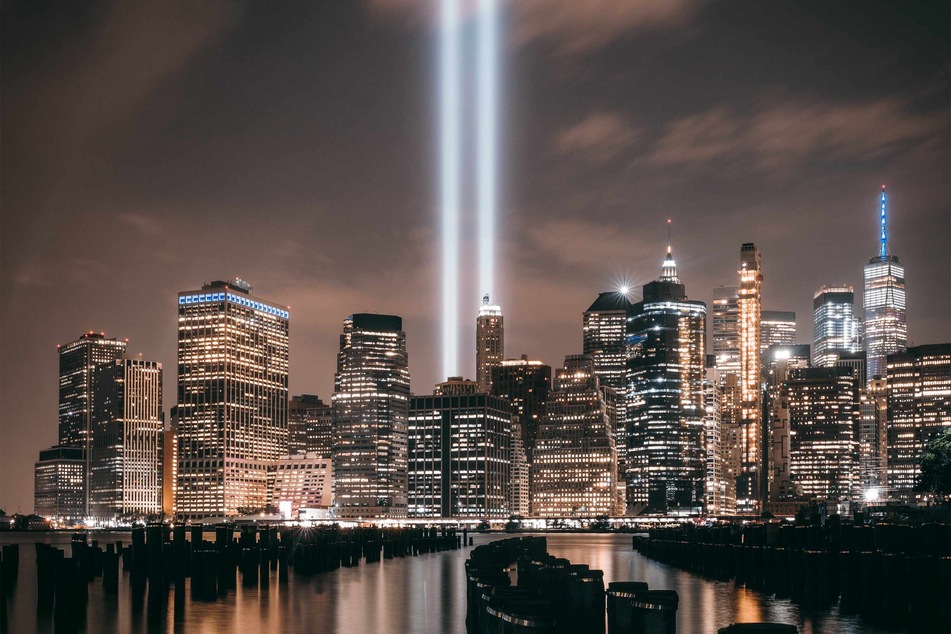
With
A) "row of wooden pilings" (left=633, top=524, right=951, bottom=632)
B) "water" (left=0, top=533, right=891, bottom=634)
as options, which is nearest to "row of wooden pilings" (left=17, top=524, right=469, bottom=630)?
"water" (left=0, top=533, right=891, bottom=634)

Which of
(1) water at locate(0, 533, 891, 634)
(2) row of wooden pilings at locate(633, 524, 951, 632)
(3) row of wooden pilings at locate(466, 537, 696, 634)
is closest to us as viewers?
(3) row of wooden pilings at locate(466, 537, 696, 634)

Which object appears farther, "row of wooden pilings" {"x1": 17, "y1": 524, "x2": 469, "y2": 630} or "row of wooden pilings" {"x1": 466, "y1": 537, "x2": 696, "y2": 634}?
"row of wooden pilings" {"x1": 17, "y1": 524, "x2": 469, "y2": 630}

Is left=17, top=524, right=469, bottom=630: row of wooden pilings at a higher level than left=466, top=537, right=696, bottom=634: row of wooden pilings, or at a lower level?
lower

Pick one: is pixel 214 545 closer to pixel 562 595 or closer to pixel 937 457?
pixel 562 595

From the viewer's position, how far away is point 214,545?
98.8 metres

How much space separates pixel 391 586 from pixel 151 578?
17.9 m

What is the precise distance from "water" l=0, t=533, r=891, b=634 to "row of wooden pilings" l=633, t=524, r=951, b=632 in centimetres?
150

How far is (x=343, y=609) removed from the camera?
74938 millimetres

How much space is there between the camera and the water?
2522 inches

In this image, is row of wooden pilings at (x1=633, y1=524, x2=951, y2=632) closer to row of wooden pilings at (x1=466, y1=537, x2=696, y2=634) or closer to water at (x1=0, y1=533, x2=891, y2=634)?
water at (x1=0, y1=533, x2=891, y2=634)

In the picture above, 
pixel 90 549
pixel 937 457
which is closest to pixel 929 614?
pixel 90 549

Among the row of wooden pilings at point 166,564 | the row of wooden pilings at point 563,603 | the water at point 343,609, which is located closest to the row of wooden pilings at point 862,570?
the water at point 343,609

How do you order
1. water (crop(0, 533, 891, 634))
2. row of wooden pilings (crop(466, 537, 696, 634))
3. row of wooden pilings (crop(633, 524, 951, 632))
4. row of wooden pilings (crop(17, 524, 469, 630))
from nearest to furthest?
row of wooden pilings (crop(466, 537, 696, 634)), row of wooden pilings (crop(633, 524, 951, 632)), water (crop(0, 533, 891, 634)), row of wooden pilings (crop(17, 524, 469, 630))

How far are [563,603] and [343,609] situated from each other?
35.5 meters
